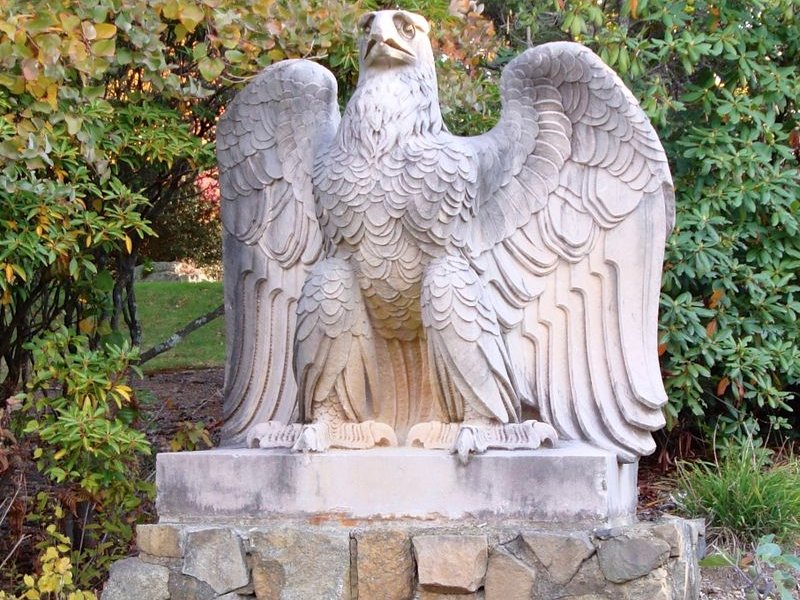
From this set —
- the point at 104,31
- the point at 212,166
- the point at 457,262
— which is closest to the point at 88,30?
the point at 104,31

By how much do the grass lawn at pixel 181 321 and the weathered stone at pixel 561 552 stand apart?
5.46m

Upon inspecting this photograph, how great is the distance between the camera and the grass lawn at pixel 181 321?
9070 mm

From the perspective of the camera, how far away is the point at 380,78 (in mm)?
4164

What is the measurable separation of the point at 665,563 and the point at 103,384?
2.43m

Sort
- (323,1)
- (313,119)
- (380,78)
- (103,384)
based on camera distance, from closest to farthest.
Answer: (380,78), (313,119), (103,384), (323,1)

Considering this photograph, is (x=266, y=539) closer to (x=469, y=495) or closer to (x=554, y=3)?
(x=469, y=495)

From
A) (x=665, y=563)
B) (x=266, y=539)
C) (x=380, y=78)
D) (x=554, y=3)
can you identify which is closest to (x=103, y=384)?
(x=266, y=539)

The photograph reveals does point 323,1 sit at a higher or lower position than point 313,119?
higher

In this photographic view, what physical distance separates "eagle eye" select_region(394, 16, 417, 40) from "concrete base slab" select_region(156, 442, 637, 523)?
4.64ft

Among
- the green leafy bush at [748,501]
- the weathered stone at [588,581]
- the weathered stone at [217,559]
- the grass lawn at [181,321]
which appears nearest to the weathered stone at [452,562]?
the weathered stone at [588,581]

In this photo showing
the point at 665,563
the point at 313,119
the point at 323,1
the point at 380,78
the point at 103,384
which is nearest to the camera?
the point at 665,563

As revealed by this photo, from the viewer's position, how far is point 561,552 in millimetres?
3750

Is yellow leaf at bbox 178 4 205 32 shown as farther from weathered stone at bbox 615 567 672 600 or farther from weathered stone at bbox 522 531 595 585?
weathered stone at bbox 615 567 672 600

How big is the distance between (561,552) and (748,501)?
6.29 feet
